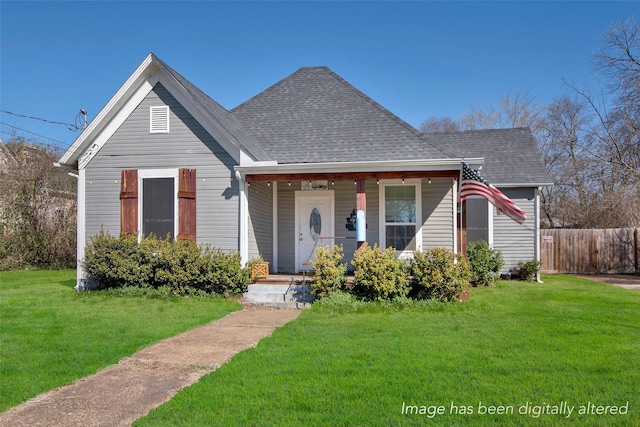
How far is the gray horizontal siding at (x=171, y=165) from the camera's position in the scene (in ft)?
36.4

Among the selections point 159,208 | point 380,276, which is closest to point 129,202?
point 159,208

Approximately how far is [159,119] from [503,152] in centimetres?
1065

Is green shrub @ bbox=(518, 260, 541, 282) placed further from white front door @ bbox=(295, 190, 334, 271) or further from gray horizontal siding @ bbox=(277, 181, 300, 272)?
gray horizontal siding @ bbox=(277, 181, 300, 272)

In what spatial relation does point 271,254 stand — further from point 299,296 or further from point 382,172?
point 382,172

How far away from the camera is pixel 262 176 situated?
10836mm

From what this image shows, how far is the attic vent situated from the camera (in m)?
11.4

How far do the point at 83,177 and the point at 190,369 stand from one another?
8.03 m

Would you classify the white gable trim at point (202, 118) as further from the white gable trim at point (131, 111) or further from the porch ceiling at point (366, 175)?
the porch ceiling at point (366, 175)

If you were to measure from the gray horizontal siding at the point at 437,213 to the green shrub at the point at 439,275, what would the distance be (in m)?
2.47

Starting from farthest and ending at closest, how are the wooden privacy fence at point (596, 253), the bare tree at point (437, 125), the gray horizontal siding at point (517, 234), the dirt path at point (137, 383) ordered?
the bare tree at point (437, 125)
the wooden privacy fence at point (596, 253)
the gray horizontal siding at point (517, 234)
the dirt path at point (137, 383)

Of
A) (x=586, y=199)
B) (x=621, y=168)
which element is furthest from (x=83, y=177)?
(x=586, y=199)

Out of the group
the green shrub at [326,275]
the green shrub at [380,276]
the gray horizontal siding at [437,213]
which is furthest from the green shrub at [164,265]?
the gray horizontal siding at [437,213]

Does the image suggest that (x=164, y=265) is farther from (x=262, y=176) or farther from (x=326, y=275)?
(x=326, y=275)

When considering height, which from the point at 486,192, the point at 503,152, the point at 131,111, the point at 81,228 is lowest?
the point at 81,228
